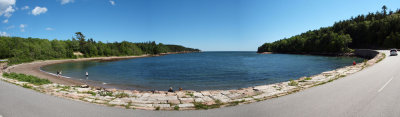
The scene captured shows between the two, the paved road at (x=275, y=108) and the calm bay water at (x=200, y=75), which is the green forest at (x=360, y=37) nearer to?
the calm bay water at (x=200, y=75)

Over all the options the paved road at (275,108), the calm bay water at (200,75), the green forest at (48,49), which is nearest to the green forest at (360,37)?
the calm bay water at (200,75)

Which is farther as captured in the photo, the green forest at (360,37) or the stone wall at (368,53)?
the green forest at (360,37)

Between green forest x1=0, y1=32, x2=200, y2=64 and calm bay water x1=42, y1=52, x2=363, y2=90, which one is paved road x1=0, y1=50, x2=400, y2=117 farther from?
green forest x1=0, y1=32, x2=200, y2=64

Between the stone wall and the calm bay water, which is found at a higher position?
the stone wall

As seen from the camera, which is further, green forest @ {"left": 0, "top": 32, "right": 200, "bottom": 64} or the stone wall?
green forest @ {"left": 0, "top": 32, "right": 200, "bottom": 64}

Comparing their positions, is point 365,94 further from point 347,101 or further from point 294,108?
point 294,108

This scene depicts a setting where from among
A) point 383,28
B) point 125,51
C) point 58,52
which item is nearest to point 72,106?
point 58,52

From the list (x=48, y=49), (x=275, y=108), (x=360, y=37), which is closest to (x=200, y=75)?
(x=275, y=108)

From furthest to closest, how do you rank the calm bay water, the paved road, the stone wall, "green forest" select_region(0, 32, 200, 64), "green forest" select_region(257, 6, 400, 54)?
"green forest" select_region(257, 6, 400, 54)
"green forest" select_region(0, 32, 200, 64)
the stone wall
the calm bay water
the paved road

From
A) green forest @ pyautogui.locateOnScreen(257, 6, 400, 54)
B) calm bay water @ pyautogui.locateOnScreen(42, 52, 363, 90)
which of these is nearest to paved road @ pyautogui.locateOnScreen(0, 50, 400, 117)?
calm bay water @ pyautogui.locateOnScreen(42, 52, 363, 90)

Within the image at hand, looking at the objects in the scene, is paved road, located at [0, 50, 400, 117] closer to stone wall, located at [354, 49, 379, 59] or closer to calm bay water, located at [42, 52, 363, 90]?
calm bay water, located at [42, 52, 363, 90]

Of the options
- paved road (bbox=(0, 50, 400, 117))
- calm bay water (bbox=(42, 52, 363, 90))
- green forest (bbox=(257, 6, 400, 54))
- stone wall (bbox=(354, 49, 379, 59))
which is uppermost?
green forest (bbox=(257, 6, 400, 54))

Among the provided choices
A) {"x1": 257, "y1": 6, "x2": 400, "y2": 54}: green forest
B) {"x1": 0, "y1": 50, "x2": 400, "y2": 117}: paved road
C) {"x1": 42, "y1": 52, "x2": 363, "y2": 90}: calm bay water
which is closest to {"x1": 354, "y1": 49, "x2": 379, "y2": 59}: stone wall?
{"x1": 42, "y1": 52, "x2": 363, "y2": 90}: calm bay water

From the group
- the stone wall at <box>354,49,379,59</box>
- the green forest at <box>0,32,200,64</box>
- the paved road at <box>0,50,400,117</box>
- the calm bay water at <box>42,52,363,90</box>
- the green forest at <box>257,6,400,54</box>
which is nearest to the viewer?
the paved road at <box>0,50,400,117</box>
